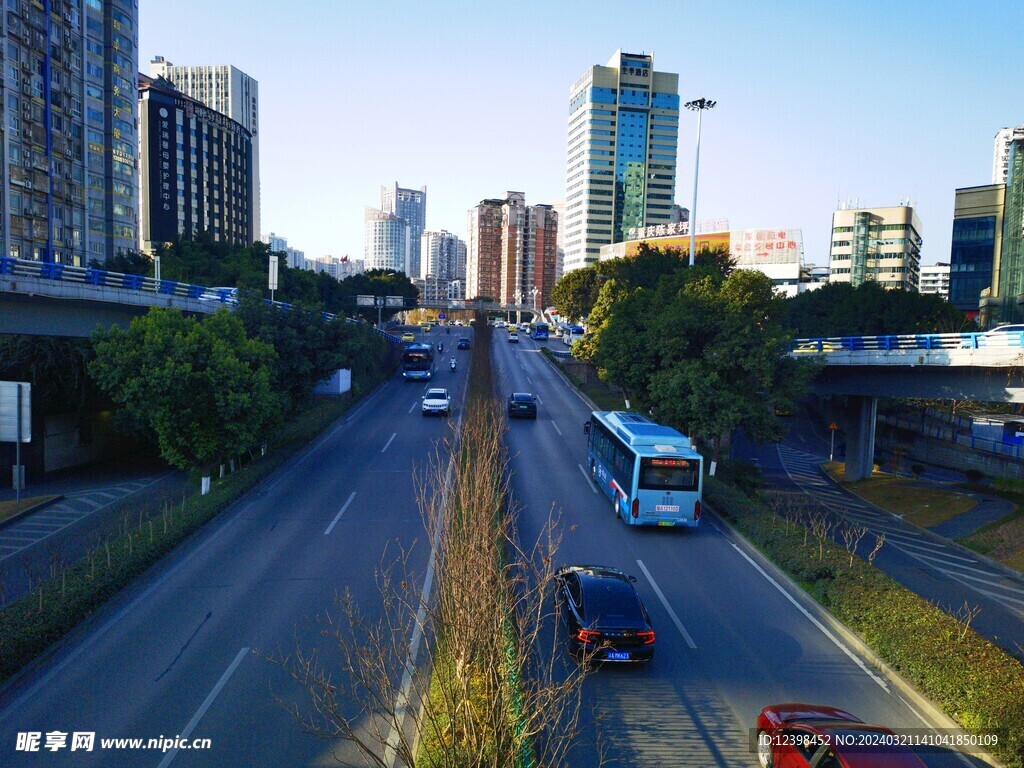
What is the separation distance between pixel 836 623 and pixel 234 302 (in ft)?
105

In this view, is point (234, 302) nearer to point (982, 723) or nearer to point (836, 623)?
point (836, 623)

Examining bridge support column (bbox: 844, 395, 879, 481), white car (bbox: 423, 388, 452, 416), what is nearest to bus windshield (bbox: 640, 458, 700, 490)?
bridge support column (bbox: 844, 395, 879, 481)

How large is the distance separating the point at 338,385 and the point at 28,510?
95.0ft

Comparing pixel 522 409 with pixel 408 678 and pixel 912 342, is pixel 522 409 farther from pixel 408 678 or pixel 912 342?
pixel 408 678

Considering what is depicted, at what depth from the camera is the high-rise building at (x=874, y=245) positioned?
12081 centimetres

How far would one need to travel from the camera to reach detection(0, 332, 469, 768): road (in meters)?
11.2

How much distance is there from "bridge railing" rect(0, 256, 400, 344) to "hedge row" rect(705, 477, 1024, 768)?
26169 millimetres

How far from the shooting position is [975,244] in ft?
315

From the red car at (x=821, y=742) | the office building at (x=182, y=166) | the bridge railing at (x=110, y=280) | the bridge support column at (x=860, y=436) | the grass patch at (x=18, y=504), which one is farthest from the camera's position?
the office building at (x=182, y=166)

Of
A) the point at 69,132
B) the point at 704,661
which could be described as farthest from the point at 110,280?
the point at 69,132

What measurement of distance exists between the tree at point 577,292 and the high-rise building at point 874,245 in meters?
59.9

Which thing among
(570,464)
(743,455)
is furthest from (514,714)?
(743,455)

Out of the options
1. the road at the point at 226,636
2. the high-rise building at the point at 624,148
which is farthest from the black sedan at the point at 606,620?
the high-rise building at the point at 624,148

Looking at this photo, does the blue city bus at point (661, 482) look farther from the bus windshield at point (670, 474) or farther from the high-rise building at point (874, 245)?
the high-rise building at point (874, 245)
